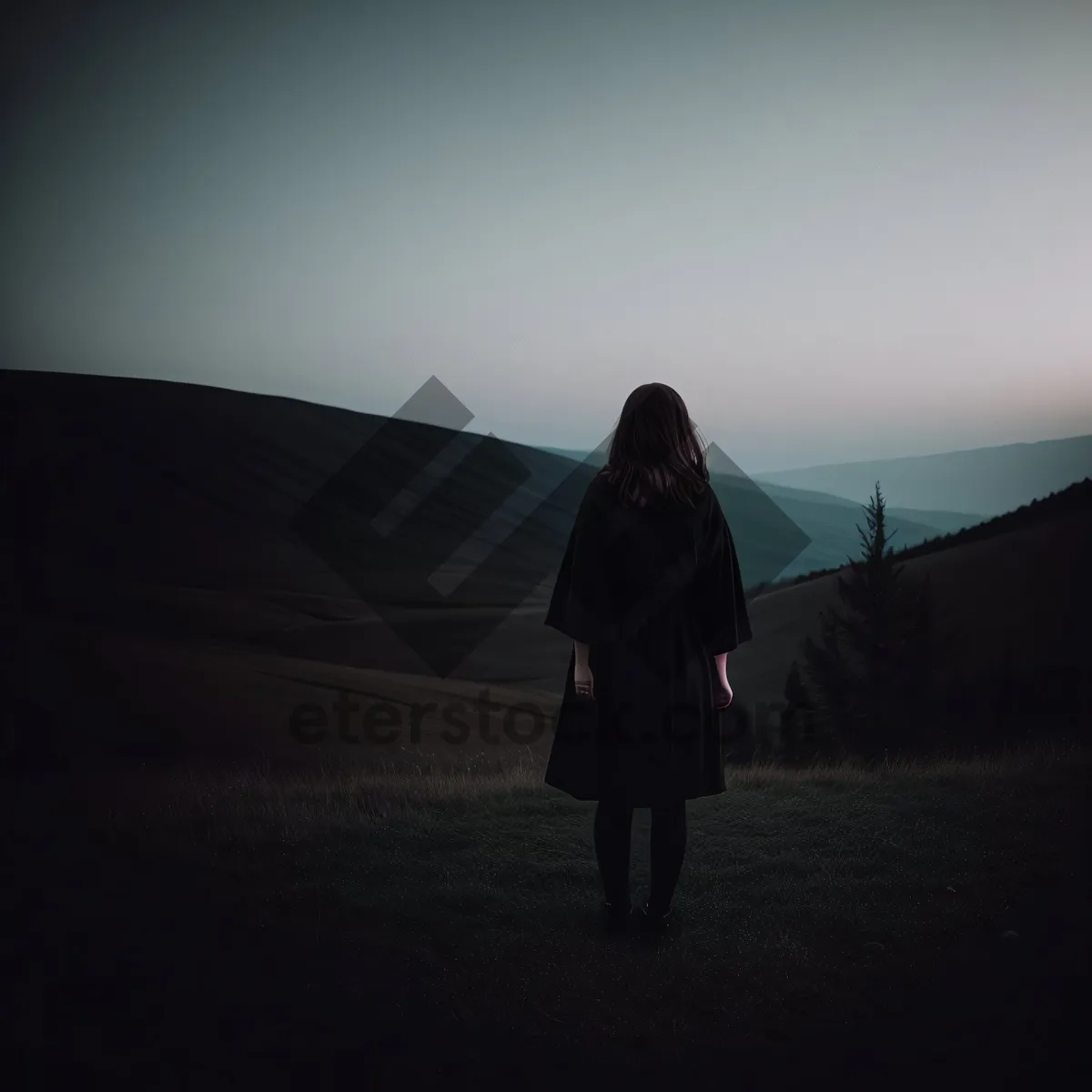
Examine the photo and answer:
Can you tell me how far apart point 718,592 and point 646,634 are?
1.20 feet

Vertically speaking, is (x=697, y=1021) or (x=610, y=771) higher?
(x=610, y=771)

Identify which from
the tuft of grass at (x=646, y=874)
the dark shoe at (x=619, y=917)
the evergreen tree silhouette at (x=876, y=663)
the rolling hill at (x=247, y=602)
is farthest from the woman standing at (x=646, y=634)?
the evergreen tree silhouette at (x=876, y=663)

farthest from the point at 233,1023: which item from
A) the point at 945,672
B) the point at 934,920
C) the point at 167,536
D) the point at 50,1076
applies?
the point at 167,536

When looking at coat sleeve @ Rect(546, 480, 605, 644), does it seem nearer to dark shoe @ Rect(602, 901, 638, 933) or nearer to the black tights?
the black tights

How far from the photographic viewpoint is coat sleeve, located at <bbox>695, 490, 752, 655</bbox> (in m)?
3.50

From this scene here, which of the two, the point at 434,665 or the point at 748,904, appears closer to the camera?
the point at 748,904

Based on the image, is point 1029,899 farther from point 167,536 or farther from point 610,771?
point 167,536

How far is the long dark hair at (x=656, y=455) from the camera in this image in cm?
337

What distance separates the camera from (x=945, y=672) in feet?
39.3

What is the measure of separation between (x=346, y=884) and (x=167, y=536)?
1626 inches

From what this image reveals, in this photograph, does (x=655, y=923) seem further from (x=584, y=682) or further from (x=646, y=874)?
(x=584, y=682)

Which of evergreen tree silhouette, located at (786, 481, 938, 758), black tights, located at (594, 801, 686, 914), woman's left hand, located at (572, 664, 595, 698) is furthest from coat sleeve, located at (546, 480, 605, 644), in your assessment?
evergreen tree silhouette, located at (786, 481, 938, 758)

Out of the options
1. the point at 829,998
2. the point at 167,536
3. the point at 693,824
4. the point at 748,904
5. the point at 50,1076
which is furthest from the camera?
the point at 167,536

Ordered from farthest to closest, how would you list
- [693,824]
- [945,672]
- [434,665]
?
[434,665]
[945,672]
[693,824]
